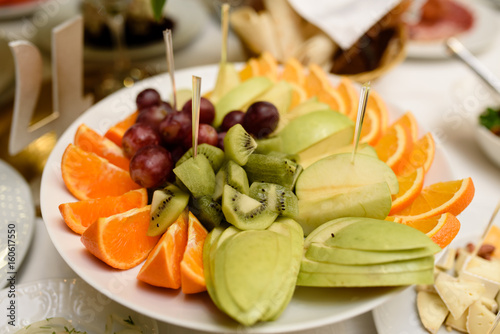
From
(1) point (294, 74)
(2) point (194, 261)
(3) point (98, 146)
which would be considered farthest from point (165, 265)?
(1) point (294, 74)

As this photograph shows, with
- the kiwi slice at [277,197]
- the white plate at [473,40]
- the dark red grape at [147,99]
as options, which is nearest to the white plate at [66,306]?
the kiwi slice at [277,197]

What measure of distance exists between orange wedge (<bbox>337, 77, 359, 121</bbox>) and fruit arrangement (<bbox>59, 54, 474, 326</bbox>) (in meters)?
0.05

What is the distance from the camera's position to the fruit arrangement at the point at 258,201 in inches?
23.9

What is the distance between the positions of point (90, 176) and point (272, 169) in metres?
0.36

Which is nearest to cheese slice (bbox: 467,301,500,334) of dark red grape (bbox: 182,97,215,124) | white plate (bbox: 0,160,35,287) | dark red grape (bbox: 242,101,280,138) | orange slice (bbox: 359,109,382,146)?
orange slice (bbox: 359,109,382,146)

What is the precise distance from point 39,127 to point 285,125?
63 cm

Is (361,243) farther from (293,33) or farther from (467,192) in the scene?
(293,33)

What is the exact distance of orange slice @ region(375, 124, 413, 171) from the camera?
865 mm

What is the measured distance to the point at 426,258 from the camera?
2.02 ft

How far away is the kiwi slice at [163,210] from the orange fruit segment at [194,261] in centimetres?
3

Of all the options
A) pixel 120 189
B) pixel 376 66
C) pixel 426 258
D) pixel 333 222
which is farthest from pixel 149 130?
pixel 376 66

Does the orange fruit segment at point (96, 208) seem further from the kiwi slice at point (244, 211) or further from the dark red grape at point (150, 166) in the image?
the kiwi slice at point (244, 211)

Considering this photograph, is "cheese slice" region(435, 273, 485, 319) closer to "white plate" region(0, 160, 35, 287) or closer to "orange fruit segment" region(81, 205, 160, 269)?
"orange fruit segment" region(81, 205, 160, 269)

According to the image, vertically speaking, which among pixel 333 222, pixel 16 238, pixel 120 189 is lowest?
pixel 16 238
